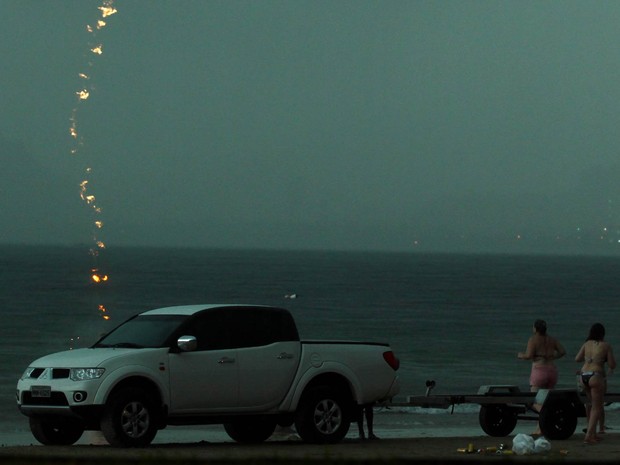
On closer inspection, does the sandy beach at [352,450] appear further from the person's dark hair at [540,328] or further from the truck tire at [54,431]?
the person's dark hair at [540,328]

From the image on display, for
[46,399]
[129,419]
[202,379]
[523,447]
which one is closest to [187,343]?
[202,379]

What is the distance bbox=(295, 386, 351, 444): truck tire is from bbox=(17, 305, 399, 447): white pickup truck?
0.04ft

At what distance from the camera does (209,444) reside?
56.0 ft

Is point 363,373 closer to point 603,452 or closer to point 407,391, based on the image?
point 603,452

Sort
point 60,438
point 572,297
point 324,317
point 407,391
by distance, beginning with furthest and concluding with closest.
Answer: point 572,297 → point 324,317 → point 407,391 → point 60,438

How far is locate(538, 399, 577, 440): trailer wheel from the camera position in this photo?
17.5 metres

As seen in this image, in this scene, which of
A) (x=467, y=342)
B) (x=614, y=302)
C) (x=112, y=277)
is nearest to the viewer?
(x=467, y=342)

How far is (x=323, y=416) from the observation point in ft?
54.4

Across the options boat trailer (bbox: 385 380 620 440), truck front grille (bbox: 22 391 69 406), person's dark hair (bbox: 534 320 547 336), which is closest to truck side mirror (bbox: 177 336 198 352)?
truck front grille (bbox: 22 391 69 406)

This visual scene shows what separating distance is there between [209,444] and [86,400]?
265 cm

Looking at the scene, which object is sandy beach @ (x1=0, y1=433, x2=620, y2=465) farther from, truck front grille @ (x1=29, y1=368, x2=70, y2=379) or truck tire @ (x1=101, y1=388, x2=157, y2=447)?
truck front grille @ (x1=29, y1=368, x2=70, y2=379)

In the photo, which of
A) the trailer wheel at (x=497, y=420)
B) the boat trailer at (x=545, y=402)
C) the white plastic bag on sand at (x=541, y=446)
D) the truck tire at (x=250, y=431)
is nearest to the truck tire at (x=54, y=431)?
the truck tire at (x=250, y=431)

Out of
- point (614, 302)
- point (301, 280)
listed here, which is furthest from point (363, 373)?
point (301, 280)

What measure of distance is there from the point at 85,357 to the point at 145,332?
3.37 feet
